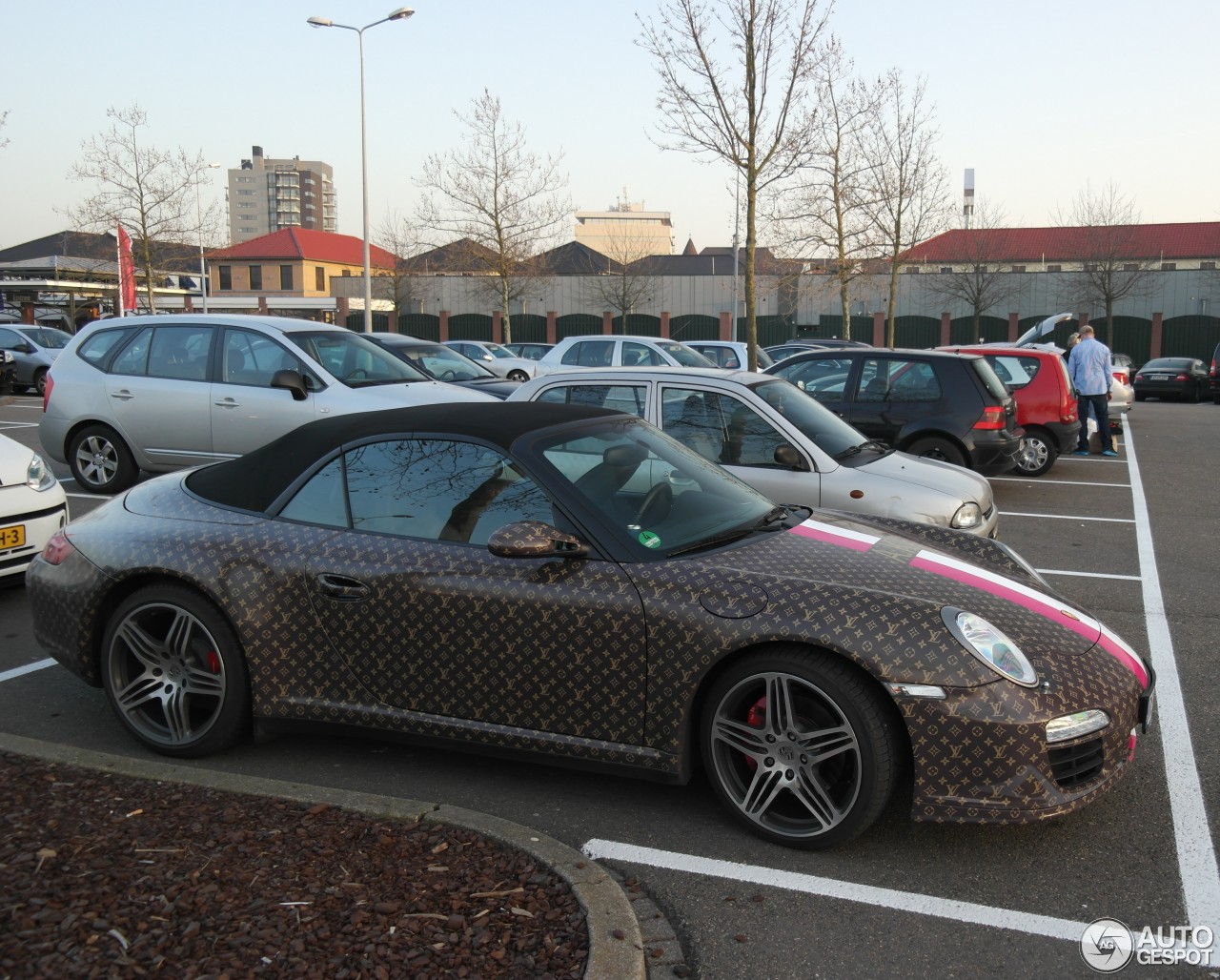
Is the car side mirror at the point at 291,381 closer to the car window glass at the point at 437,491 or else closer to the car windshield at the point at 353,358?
the car windshield at the point at 353,358

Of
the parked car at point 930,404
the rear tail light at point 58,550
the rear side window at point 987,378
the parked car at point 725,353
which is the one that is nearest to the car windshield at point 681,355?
the parked car at point 725,353

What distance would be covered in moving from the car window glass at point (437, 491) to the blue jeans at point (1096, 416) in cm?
1397

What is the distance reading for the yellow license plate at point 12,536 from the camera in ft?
21.0

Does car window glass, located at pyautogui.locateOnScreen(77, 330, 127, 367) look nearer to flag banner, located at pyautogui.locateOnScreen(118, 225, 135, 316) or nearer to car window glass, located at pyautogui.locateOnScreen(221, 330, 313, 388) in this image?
car window glass, located at pyautogui.locateOnScreen(221, 330, 313, 388)

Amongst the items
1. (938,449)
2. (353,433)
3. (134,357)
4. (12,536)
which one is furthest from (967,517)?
(134,357)

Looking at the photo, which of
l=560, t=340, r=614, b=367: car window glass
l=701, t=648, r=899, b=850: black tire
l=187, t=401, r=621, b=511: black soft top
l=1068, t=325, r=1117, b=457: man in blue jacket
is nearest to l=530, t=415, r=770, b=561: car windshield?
l=187, t=401, r=621, b=511: black soft top

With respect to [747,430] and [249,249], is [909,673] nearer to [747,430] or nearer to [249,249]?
[747,430]

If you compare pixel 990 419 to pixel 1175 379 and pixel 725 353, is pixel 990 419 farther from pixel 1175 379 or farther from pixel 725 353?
pixel 1175 379

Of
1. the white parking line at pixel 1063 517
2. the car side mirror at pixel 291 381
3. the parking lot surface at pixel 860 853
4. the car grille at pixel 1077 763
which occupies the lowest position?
the parking lot surface at pixel 860 853

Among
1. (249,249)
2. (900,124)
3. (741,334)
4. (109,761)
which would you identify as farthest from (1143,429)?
(249,249)

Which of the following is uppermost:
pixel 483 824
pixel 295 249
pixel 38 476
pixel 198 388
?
pixel 295 249

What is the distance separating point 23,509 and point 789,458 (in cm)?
466

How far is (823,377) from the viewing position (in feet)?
37.9

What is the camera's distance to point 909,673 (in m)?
3.44
